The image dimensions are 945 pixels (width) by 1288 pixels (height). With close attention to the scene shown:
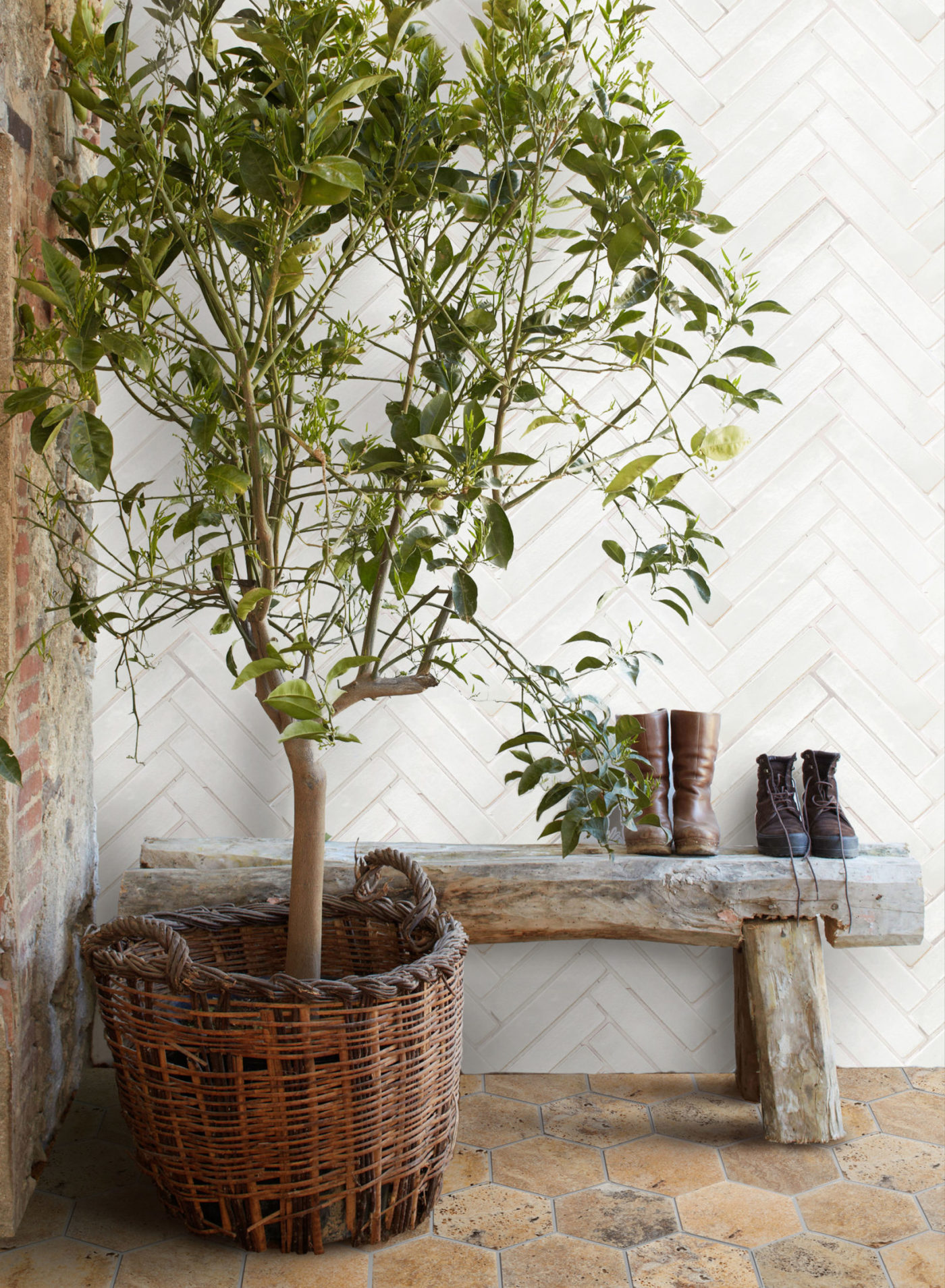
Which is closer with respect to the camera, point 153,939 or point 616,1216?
point 153,939

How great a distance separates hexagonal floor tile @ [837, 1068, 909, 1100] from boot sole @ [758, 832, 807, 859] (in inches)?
20.8

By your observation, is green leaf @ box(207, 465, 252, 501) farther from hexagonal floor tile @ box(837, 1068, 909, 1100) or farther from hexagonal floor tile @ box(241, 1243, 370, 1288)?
hexagonal floor tile @ box(837, 1068, 909, 1100)

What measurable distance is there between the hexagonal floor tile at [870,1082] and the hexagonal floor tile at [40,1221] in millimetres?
1568

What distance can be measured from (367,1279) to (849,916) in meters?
1.12

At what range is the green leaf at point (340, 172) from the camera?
4.27 ft

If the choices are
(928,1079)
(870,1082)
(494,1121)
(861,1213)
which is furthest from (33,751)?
(928,1079)

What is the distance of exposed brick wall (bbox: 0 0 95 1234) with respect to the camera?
68.0 inches

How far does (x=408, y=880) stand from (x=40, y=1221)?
83cm

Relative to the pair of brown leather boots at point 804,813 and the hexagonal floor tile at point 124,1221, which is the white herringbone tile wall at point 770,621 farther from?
the hexagonal floor tile at point 124,1221

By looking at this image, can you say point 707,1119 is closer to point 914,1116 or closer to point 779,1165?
point 779,1165

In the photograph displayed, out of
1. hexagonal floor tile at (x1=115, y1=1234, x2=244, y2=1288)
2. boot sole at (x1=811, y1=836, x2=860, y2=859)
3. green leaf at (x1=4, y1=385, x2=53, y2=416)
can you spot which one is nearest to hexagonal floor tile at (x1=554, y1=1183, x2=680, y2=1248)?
hexagonal floor tile at (x1=115, y1=1234, x2=244, y2=1288)

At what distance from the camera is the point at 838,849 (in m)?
2.19

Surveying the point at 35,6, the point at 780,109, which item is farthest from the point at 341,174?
the point at 780,109

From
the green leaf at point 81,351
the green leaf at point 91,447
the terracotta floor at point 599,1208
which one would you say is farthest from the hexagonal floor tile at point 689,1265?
the green leaf at point 81,351
